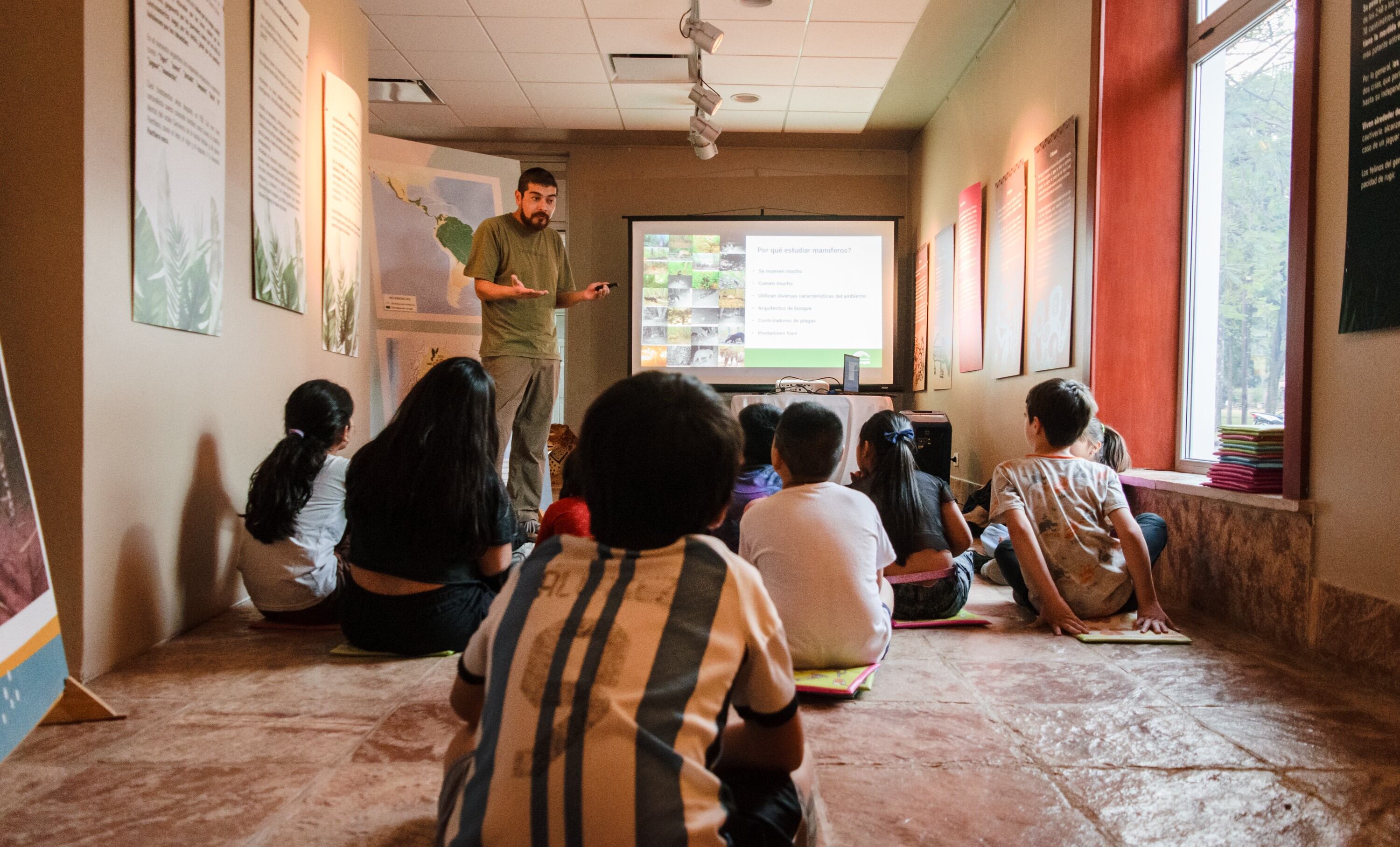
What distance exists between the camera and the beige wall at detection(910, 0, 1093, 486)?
3688 millimetres

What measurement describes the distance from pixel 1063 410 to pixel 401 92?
4883 millimetres

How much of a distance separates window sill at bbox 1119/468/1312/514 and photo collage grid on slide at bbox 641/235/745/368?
3.71 meters

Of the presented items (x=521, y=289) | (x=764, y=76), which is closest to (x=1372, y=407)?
(x=521, y=289)

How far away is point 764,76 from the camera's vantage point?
5520 mm

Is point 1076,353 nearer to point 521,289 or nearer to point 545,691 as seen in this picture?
point 521,289

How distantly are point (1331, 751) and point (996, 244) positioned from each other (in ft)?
11.9

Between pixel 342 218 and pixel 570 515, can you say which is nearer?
pixel 570 515

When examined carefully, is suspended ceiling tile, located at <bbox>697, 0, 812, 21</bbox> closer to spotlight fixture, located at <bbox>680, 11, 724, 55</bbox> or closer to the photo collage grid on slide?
spotlight fixture, located at <bbox>680, 11, 724, 55</bbox>

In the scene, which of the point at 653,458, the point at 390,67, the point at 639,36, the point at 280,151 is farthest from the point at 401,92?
the point at 653,458

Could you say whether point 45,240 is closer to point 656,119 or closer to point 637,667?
point 637,667

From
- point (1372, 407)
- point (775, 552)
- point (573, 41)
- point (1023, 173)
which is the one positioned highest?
point (573, 41)

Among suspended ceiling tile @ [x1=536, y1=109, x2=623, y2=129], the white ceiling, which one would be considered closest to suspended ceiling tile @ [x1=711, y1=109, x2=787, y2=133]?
the white ceiling

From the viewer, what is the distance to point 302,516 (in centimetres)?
244

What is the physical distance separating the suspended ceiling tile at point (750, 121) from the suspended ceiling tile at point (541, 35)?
142 centimetres
